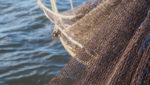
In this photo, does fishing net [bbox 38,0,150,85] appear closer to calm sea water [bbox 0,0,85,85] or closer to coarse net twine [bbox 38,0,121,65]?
coarse net twine [bbox 38,0,121,65]

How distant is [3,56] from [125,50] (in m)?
3.59

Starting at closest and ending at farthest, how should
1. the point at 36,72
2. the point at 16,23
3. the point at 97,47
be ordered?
the point at 97,47
the point at 36,72
the point at 16,23

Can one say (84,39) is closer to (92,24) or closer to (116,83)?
(92,24)

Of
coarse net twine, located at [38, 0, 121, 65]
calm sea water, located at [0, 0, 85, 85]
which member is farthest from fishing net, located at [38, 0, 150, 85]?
calm sea water, located at [0, 0, 85, 85]

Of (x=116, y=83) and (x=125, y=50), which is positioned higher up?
(x=125, y=50)

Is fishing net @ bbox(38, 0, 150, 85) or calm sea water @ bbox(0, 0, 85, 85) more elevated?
fishing net @ bbox(38, 0, 150, 85)

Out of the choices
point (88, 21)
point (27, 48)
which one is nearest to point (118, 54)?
point (88, 21)

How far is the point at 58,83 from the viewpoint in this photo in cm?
230

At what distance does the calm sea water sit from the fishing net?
202 centimetres

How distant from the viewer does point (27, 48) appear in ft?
17.2

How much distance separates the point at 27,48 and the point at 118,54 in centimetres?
360

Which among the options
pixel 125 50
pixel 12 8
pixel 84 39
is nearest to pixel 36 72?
pixel 84 39

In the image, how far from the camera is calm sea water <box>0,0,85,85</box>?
4.31 meters

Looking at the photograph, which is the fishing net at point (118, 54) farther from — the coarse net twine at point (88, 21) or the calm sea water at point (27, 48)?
the calm sea water at point (27, 48)
